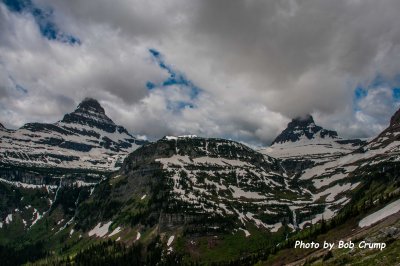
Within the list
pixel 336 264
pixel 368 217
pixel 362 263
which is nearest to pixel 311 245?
pixel 368 217

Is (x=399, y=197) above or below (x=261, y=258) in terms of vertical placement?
above

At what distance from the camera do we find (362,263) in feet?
240

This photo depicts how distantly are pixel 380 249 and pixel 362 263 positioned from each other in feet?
40.8

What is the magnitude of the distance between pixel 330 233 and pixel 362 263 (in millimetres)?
102012

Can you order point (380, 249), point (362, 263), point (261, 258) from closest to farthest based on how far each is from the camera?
point (362, 263)
point (380, 249)
point (261, 258)

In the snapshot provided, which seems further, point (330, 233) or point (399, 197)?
point (330, 233)

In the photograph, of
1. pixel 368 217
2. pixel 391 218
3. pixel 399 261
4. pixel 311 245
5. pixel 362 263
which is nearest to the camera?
pixel 399 261

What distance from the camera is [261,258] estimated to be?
19475 cm

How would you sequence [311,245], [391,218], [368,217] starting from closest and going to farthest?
1. [391,218]
2. [368,217]
3. [311,245]

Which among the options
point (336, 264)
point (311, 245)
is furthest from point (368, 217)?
point (336, 264)

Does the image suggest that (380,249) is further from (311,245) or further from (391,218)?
(311,245)

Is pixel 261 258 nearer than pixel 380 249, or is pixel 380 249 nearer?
pixel 380 249

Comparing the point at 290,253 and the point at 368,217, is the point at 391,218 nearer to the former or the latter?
the point at 368,217

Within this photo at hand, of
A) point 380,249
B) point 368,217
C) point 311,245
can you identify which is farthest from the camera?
point 311,245
